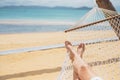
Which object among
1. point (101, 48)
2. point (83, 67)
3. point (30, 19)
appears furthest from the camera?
point (30, 19)

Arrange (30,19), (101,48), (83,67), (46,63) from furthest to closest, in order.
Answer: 1. (30,19)
2. (101,48)
3. (46,63)
4. (83,67)

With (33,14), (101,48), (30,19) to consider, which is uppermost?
(33,14)

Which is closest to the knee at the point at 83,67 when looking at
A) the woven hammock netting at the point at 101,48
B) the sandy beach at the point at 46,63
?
the woven hammock netting at the point at 101,48

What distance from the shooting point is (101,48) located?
17.7 ft

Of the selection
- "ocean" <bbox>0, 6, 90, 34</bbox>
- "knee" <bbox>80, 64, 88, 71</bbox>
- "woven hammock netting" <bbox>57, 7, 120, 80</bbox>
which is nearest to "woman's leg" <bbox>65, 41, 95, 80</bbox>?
"knee" <bbox>80, 64, 88, 71</bbox>

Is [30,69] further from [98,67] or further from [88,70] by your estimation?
[88,70]

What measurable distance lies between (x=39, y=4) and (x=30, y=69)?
28.7 m

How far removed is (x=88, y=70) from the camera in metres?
2.49

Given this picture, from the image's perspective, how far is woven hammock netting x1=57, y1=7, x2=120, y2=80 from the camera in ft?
11.4

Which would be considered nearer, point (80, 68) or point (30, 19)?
point (80, 68)

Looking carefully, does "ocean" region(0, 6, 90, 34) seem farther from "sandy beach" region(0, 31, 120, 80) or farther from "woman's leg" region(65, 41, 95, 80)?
"woman's leg" region(65, 41, 95, 80)

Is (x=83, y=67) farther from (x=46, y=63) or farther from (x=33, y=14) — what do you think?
(x=33, y=14)

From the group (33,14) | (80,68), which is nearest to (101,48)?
(80,68)

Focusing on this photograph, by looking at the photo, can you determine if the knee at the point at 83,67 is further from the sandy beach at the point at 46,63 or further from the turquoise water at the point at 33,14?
the turquoise water at the point at 33,14
